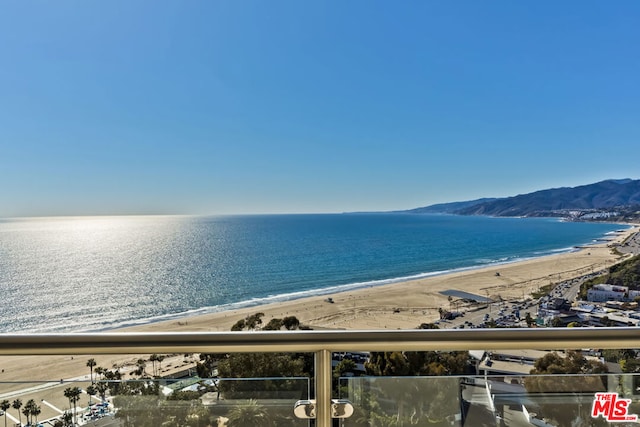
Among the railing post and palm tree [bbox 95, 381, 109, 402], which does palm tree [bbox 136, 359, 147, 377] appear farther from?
the railing post

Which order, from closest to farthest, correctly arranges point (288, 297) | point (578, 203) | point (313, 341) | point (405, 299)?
1. point (313, 341)
2. point (405, 299)
3. point (288, 297)
4. point (578, 203)

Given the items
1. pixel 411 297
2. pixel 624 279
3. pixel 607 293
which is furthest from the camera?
pixel 411 297

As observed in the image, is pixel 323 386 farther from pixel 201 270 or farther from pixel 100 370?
pixel 201 270

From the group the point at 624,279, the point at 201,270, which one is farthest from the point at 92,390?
the point at 201,270

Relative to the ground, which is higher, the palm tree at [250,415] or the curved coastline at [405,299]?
the palm tree at [250,415]

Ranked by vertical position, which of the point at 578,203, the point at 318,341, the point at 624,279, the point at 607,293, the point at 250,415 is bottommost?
the point at 607,293

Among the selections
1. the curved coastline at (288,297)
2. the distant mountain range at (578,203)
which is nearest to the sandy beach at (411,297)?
the curved coastline at (288,297)

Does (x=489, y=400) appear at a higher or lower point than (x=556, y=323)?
higher

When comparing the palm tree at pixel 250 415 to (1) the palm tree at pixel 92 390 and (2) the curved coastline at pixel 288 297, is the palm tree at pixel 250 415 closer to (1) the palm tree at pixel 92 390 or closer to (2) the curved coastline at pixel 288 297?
(1) the palm tree at pixel 92 390

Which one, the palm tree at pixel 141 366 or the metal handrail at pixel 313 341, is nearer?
the metal handrail at pixel 313 341
